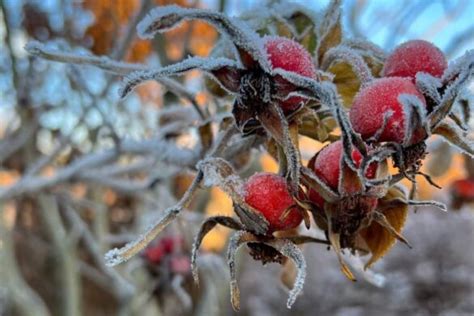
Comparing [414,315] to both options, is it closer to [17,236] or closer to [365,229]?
[365,229]

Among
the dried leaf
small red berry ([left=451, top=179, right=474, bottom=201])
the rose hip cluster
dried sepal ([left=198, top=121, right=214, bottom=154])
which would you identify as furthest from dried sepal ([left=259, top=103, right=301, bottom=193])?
small red berry ([left=451, top=179, right=474, bottom=201])

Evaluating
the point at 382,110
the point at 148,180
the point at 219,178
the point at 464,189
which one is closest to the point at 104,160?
the point at 148,180

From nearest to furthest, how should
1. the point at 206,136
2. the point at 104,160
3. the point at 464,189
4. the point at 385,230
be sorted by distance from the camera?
1. the point at 385,230
2. the point at 206,136
3. the point at 104,160
4. the point at 464,189

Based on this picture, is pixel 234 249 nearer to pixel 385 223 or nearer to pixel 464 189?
pixel 385 223

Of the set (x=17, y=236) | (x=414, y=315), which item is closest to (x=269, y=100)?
(x=414, y=315)

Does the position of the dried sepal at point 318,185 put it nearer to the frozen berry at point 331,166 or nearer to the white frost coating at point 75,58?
the frozen berry at point 331,166

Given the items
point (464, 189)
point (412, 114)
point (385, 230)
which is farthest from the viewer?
point (464, 189)
